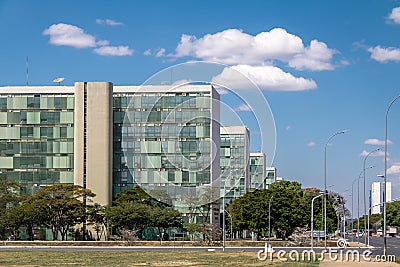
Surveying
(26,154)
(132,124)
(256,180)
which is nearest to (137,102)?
(132,124)

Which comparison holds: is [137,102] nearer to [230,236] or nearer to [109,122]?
[109,122]

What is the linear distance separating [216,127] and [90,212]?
2291 centimetres

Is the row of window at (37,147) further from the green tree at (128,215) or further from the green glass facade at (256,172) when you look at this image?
the green glass facade at (256,172)

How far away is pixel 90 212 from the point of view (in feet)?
311

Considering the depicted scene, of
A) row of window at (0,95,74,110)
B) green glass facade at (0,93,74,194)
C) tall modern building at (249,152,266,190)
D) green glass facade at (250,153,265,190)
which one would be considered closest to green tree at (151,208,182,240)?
green glass facade at (0,93,74,194)

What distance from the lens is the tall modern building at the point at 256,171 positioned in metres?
156

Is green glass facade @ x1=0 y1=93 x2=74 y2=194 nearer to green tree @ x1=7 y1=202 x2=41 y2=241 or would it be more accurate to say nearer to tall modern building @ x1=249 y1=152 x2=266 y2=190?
green tree @ x1=7 y1=202 x2=41 y2=241

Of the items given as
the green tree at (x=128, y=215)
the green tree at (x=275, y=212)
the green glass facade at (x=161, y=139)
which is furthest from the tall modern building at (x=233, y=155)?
the green tree at (x=128, y=215)

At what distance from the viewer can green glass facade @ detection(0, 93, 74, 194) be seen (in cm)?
10806

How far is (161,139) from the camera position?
10662 centimetres

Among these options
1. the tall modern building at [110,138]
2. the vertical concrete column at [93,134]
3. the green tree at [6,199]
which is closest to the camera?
the green tree at [6,199]

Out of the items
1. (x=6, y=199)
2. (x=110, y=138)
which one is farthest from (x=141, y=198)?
(x=6, y=199)

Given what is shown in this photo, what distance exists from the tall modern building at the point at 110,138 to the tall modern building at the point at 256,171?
44.7 metres

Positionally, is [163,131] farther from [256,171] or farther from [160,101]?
[256,171]
